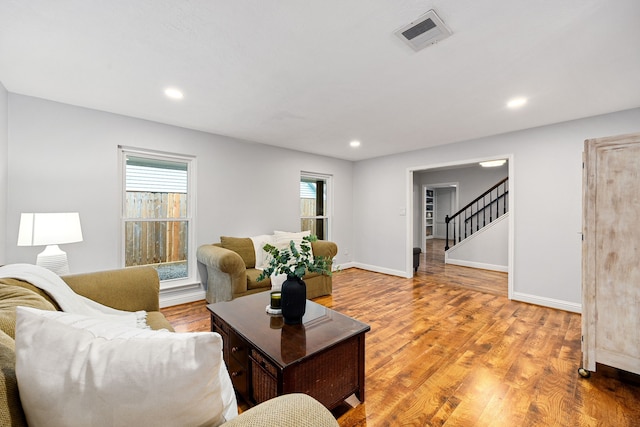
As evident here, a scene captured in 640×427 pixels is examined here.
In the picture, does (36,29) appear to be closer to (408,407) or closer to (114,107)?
(114,107)

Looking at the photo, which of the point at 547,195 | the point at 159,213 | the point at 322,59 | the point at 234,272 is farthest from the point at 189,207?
the point at 547,195

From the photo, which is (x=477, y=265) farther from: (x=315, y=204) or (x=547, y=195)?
(x=315, y=204)

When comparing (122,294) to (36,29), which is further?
(122,294)

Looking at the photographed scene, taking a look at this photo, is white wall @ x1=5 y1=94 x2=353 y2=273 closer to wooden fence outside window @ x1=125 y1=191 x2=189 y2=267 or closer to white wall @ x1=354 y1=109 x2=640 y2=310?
wooden fence outside window @ x1=125 y1=191 x2=189 y2=267

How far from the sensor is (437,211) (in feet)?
34.2

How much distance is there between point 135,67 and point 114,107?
Result: 1093mm

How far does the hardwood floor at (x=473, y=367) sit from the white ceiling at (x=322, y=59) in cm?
227

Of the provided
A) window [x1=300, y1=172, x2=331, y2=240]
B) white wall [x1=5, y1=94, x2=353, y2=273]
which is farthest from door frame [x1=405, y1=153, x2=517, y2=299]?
white wall [x1=5, y1=94, x2=353, y2=273]

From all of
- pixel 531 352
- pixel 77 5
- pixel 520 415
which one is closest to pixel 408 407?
pixel 520 415

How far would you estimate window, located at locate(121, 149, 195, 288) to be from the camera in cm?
330

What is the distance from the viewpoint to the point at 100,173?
2.98 meters

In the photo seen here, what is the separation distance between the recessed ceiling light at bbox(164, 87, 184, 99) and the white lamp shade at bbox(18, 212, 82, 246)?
136 cm

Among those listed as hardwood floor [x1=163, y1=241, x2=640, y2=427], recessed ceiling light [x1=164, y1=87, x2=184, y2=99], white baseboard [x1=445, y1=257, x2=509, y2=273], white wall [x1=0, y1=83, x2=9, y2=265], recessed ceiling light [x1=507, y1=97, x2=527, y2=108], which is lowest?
hardwood floor [x1=163, y1=241, x2=640, y2=427]

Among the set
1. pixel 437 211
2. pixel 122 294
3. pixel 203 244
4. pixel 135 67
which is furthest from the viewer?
pixel 437 211
